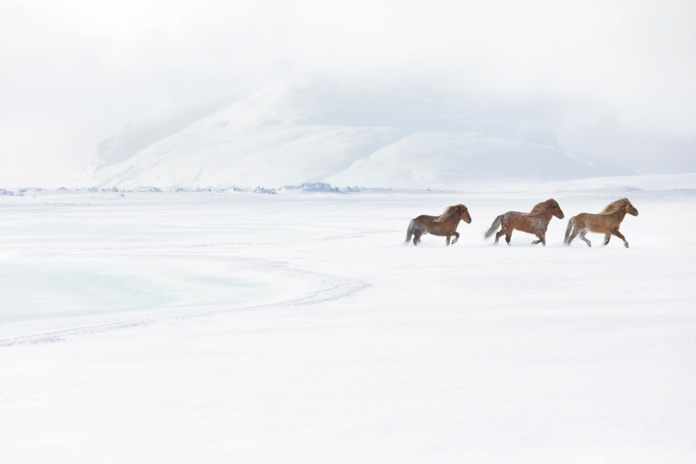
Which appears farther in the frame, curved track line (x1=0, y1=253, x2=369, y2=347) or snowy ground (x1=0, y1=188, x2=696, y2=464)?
curved track line (x1=0, y1=253, x2=369, y2=347)

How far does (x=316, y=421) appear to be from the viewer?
3.15m

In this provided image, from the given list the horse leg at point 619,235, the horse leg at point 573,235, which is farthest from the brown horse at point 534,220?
the horse leg at point 619,235

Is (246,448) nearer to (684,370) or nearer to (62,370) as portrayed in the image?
(62,370)

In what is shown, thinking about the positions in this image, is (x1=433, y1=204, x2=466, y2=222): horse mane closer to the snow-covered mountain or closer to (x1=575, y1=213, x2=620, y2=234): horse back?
(x1=575, y1=213, x2=620, y2=234): horse back

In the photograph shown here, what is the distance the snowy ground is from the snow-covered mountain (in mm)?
98937

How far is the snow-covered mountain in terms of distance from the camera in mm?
117438

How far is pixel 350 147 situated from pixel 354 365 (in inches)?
4931

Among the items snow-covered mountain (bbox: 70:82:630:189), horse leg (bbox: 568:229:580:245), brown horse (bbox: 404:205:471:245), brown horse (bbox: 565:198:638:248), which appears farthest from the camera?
snow-covered mountain (bbox: 70:82:630:189)

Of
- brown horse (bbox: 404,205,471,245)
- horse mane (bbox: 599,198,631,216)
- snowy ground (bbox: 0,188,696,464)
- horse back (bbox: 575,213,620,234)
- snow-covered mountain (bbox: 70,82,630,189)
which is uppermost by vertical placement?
snow-covered mountain (bbox: 70,82,630,189)

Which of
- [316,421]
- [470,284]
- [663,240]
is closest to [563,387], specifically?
[316,421]

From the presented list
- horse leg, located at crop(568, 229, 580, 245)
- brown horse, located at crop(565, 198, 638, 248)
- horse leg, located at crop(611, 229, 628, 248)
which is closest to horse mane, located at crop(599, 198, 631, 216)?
brown horse, located at crop(565, 198, 638, 248)

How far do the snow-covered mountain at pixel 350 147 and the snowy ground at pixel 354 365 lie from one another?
98.9 metres

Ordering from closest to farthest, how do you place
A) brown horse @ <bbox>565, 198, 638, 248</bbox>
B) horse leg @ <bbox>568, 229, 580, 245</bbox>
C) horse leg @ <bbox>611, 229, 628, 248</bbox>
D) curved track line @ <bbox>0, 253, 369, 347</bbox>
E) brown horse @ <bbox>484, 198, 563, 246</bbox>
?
curved track line @ <bbox>0, 253, 369, 347</bbox> < horse leg @ <bbox>611, 229, 628, 248</bbox> < brown horse @ <bbox>565, 198, 638, 248</bbox> < horse leg @ <bbox>568, 229, 580, 245</bbox> < brown horse @ <bbox>484, 198, 563, 246</bbox>

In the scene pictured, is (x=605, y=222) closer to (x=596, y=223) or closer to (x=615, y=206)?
(x=596, y=223)
